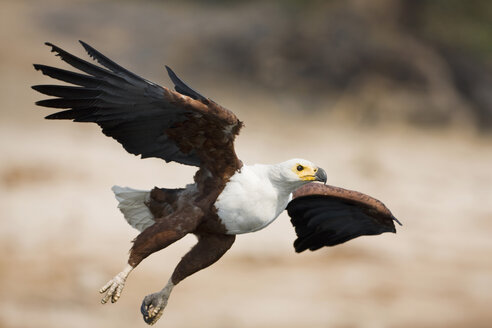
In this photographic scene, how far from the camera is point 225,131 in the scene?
5.73 metres

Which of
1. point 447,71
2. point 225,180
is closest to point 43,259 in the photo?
point 225,180

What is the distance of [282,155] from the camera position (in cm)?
1781

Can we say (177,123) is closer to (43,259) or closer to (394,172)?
(43,259)

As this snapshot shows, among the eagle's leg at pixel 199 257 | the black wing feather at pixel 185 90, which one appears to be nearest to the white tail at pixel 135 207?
the eagle's leg at pixel 199 257

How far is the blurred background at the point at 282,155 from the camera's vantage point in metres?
14.2

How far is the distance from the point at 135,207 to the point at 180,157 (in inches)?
22.7

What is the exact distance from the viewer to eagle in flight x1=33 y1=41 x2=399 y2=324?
5.61 m

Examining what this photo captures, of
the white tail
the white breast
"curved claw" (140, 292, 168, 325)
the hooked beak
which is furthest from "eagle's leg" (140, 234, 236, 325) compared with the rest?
the hooked beak

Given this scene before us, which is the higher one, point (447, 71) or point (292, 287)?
point (447, 71)

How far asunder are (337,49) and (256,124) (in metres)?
3.14

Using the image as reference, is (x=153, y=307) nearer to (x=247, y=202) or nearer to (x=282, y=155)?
(x=247, y=202)

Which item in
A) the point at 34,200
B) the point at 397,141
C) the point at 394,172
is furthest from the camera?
the point at 397,141

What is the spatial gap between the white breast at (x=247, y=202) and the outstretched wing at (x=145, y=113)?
138mm

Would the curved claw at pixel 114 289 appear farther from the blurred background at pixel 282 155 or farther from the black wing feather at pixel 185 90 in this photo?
the blurred background at pixel 282 155
